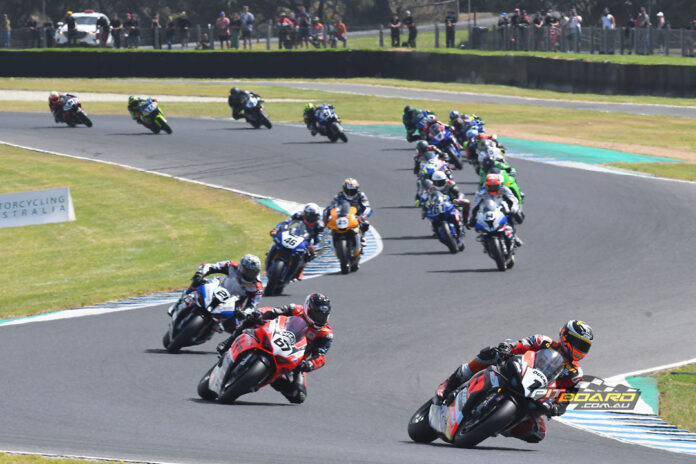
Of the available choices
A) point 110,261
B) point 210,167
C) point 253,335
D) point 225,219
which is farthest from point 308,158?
point 253,335

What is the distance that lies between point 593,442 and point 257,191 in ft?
66.1

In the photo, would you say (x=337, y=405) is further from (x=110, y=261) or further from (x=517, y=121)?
(x=517, y=121)

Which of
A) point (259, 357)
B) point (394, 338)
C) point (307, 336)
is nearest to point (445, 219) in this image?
point (394, 338)

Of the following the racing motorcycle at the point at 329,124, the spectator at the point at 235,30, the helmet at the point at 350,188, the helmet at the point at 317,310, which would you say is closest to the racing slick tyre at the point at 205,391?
the helmet at the point at 317,310

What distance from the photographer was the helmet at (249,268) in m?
13.7

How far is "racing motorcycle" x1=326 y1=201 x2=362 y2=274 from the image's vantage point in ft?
66.5

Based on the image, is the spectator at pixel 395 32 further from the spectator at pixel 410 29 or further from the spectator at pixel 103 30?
the spectator at pixel 103 30

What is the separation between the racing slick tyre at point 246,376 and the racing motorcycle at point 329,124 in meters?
26.1

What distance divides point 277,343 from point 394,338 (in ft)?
13.7

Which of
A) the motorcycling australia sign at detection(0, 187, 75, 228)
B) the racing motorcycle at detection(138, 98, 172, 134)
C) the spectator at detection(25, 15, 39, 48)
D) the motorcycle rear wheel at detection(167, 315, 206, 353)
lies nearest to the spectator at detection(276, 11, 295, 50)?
the spectator at detection(25, 15, 39, 48)

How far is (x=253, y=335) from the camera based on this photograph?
11.5 meters

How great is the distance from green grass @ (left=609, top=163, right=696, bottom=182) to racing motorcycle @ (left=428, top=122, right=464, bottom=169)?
205 inches

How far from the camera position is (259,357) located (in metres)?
11.4

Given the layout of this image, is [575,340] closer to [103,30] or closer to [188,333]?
[188,333]
